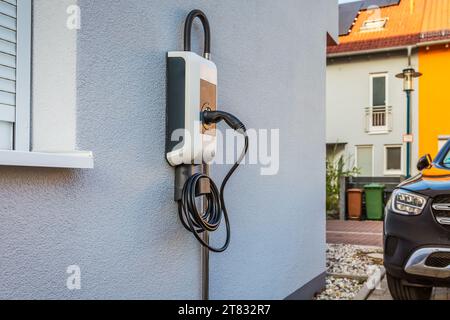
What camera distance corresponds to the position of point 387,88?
16.6 meters

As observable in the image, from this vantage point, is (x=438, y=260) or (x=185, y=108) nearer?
(x=185, y=108)

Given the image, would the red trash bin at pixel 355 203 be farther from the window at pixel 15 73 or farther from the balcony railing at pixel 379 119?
the window at pixel 15 73

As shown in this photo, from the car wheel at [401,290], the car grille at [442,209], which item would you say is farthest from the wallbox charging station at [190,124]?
the car wheel at [401,290]

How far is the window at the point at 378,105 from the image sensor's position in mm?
16688

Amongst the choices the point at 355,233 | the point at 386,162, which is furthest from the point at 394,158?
the point at 355,233

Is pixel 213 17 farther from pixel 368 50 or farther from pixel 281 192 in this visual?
pixel 368 50

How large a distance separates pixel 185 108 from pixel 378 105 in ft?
52.5

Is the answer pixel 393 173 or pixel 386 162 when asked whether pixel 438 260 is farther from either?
pixel 386 162

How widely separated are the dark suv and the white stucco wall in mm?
13411

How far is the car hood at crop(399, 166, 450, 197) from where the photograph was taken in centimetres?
362

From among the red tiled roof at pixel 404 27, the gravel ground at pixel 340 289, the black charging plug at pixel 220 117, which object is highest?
the red tiled roof at pixel 404 27

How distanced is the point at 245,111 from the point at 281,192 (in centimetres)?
90

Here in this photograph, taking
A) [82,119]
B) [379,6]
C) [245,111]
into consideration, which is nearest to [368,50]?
[379,6]

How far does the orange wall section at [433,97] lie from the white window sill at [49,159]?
1556 centimetres
